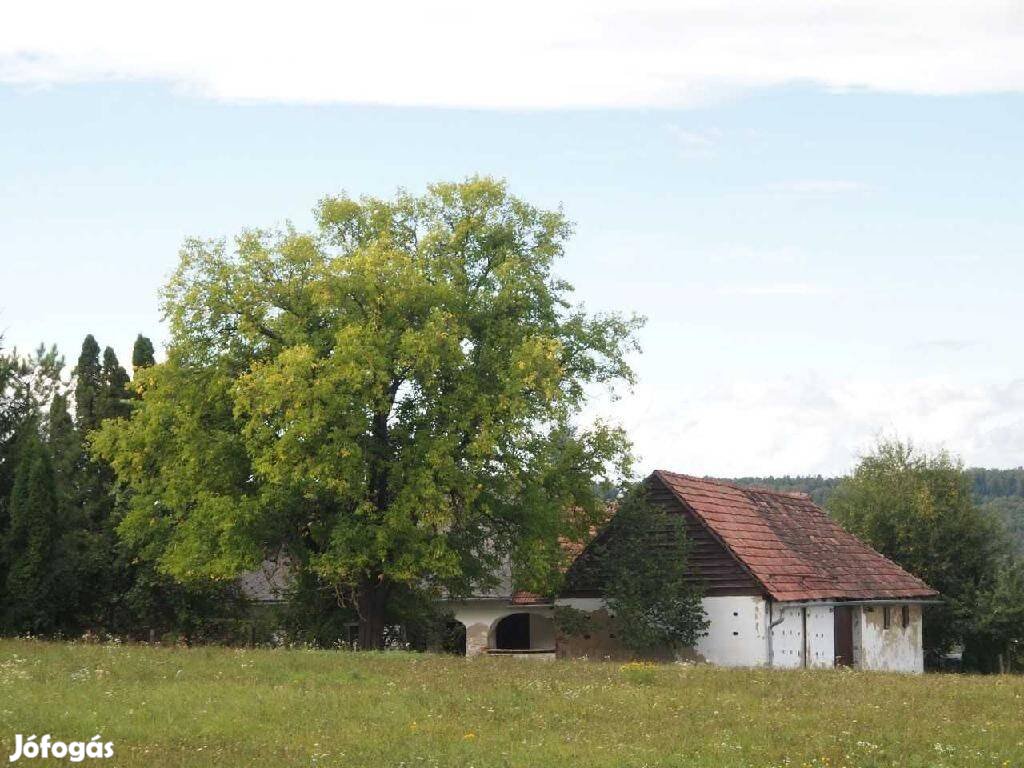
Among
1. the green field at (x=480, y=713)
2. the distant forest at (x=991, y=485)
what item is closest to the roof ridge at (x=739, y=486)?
the green field at (x=480, y=713)

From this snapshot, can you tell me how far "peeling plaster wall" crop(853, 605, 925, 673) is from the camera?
4462 centimetres

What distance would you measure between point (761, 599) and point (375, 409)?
13.0 metres

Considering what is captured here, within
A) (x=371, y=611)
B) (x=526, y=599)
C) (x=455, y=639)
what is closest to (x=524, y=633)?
(x=455, y=639)

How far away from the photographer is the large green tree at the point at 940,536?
57.8m

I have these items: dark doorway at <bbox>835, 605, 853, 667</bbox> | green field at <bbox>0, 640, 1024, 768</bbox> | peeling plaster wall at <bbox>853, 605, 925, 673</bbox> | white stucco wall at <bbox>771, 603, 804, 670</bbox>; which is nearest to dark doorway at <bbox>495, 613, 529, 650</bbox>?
white stucco wall at <bbox>771, 603, 804, 670</bbox>

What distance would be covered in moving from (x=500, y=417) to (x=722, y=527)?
9.44m

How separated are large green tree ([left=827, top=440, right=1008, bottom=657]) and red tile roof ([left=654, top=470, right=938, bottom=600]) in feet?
26.7

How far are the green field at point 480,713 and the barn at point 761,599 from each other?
34.7 ft

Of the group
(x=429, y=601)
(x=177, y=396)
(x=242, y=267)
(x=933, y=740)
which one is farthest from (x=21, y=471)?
(x=933, y=740)

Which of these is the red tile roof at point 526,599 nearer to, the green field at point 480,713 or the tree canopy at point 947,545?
the green field at point 480,713

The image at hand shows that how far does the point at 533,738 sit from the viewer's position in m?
19.0

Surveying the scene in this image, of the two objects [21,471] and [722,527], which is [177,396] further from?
[722,527]

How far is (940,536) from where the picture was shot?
195 ft

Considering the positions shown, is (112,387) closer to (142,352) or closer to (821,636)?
(142,352)
